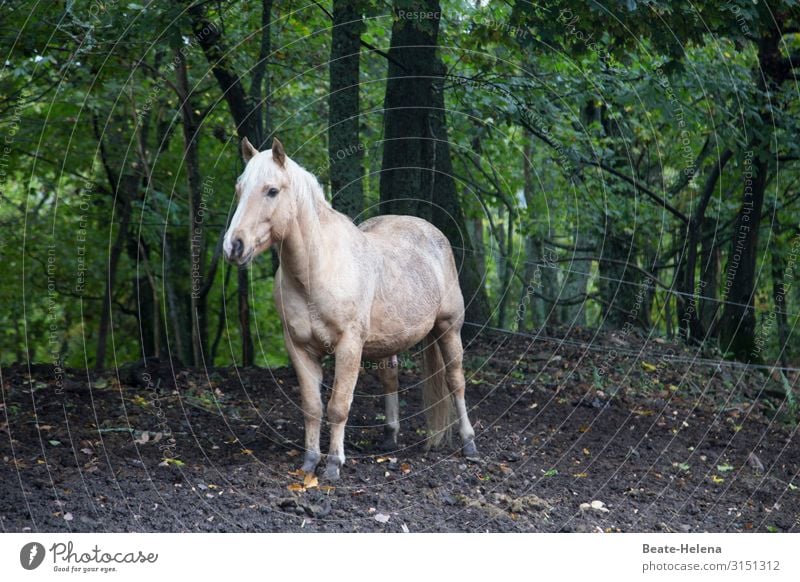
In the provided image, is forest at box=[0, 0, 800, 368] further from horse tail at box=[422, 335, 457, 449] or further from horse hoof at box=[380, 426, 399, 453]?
horse hoof at box=[380, 426, 399, 453]

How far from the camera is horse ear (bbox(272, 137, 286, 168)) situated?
268 inches

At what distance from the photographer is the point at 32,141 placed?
14.6m

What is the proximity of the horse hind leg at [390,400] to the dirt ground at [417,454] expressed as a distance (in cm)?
14

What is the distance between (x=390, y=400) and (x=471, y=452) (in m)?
0.93

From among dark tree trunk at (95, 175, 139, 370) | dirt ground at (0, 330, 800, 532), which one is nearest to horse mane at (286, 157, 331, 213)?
dirt ground at (0, 330, 800, 532)

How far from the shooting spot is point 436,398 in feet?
Answer: 29.9

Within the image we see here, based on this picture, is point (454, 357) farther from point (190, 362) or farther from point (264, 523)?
point (190, 362)

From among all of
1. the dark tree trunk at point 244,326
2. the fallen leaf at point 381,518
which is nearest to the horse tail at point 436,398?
the fallen leaf at point 381,518

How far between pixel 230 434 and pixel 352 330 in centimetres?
216

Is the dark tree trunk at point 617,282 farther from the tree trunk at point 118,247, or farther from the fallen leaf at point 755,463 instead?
the tree trunk at point 118,247

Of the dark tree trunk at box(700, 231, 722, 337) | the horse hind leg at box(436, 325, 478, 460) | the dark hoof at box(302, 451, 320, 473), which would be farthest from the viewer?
the dark tree trunk at box(700, 231, 722, 337)

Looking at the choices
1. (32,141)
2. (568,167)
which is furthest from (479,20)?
(32,141)

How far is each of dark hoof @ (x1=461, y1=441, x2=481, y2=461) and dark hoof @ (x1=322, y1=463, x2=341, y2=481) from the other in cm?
166

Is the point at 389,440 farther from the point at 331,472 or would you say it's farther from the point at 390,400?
the point at 331,472
